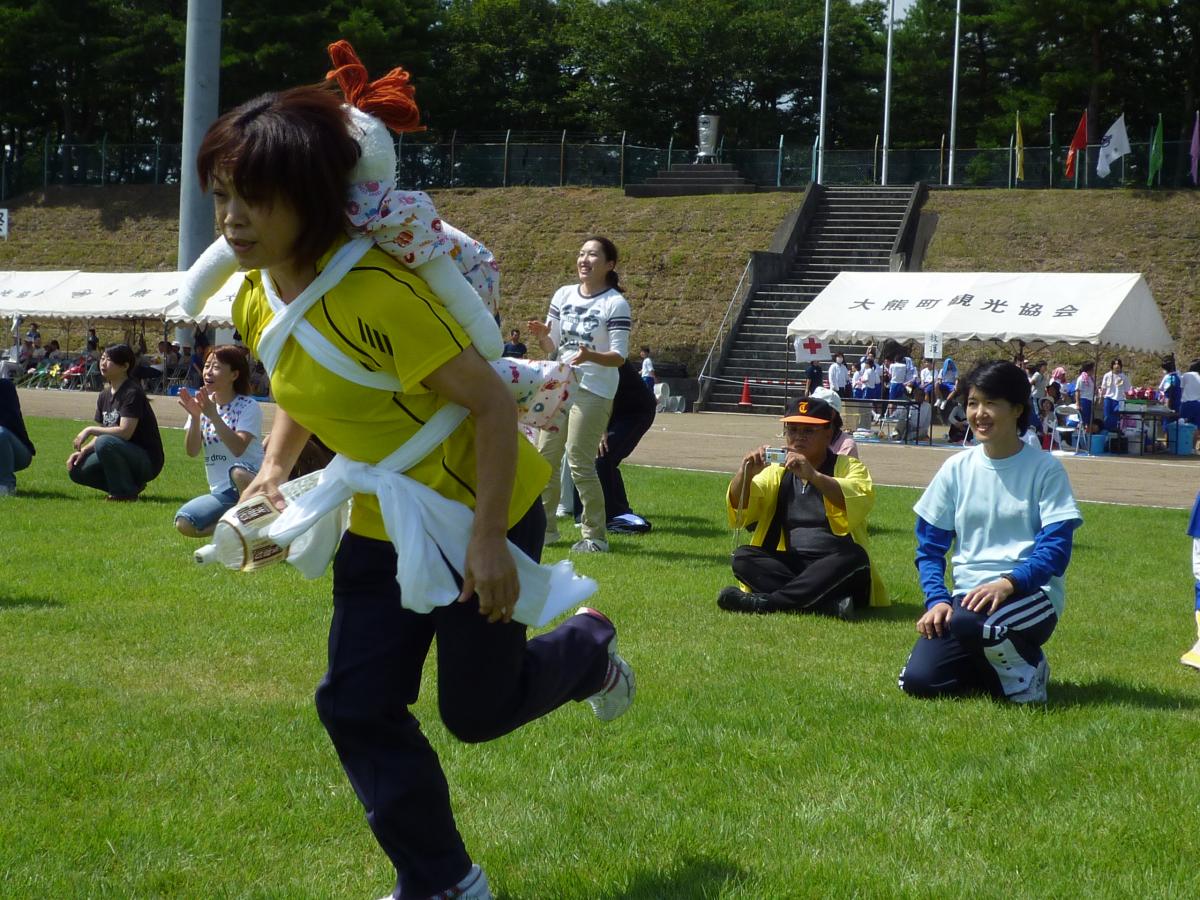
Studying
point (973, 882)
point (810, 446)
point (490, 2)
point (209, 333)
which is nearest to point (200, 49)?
point (810, 446)

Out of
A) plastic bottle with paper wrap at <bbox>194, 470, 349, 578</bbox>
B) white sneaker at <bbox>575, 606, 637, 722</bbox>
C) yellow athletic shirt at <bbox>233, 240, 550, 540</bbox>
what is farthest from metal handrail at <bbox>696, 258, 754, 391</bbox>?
yellow athletic shirt at <bbox>233, 240, 550, 540</bbox>

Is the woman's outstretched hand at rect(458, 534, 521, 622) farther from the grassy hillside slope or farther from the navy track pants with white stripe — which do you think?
the grassy hillside slope

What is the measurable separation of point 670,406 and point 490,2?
3670 centimetres

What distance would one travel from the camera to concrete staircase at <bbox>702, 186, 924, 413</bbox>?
32062 mm

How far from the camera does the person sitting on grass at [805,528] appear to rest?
7.11m

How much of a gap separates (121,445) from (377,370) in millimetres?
9339

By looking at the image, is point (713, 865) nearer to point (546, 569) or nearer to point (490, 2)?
point (546, 569)

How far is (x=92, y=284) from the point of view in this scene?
33156 mm

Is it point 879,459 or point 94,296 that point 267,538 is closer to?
point 879,459

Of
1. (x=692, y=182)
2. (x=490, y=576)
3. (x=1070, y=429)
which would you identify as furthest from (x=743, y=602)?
(x=692, y=182)

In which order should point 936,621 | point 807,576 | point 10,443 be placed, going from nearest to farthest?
point 936,621 < point 807,576 < point 10,443

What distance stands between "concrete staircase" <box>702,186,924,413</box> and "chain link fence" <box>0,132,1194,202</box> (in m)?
1.62

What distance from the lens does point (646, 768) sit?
422cm

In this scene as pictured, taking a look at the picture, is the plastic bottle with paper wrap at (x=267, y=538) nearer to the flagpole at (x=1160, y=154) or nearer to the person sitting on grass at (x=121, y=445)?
the person sitting on grass at (x=121, y=445)
